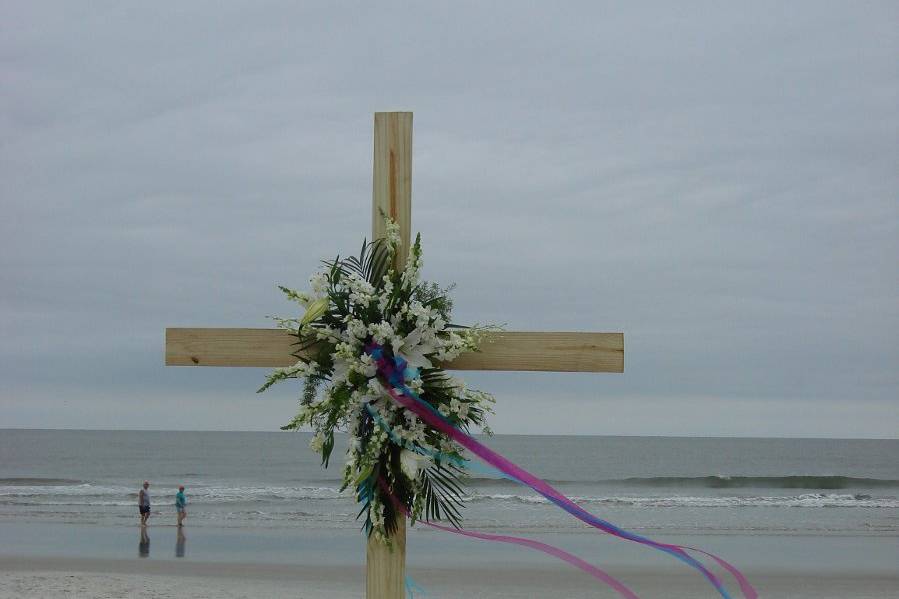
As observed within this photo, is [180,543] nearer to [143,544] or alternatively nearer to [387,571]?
[143,544]

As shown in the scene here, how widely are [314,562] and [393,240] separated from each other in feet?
41.0

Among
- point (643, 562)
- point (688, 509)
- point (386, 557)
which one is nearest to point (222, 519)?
point (643, 562)

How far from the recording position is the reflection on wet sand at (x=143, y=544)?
1630 centimetres

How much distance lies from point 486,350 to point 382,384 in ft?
1.55

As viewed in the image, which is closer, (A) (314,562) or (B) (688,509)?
(A) (314,562)

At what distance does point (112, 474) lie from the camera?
4150 cm

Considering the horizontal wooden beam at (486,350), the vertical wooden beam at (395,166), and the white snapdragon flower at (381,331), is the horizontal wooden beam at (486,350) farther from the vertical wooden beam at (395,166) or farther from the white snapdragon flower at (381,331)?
the vertical wooden beam at (395,166)

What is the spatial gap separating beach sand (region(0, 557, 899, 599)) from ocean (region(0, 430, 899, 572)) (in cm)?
97

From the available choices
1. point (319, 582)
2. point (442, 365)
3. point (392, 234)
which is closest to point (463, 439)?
point (442, 365)

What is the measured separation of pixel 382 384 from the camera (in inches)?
148

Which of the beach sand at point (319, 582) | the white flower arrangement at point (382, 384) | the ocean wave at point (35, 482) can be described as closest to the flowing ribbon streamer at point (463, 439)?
the white flower arrangement at point (382, 384)

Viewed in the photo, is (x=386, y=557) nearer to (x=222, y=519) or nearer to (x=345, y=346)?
(x=345, y=346)

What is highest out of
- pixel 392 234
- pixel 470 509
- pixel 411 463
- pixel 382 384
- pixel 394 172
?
pixel 394 172

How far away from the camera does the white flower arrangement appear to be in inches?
146
